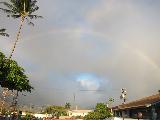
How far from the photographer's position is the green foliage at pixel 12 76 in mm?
32781

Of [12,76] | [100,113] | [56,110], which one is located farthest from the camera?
[56,110]

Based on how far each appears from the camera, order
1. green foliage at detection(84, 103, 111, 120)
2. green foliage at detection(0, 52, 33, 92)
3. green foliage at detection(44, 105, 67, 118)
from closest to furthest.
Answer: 1. green foliage at detection(0, 52, 33, 92)
2. green foliage at detection(84, 103, 111, 120)
3. green foliage at detection(44, 105, 67, 118)

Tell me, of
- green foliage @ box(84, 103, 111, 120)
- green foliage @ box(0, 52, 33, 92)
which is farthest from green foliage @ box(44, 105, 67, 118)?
green foliage @ box(0, 52, 33, 92)

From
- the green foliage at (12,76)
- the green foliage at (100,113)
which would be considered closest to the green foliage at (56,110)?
the green foliage at (100,113)

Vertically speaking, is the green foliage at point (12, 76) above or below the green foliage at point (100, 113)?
above

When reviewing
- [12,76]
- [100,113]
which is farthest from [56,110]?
[12,76]

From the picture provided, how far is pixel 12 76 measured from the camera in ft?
107

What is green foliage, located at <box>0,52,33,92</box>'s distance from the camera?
108 feet

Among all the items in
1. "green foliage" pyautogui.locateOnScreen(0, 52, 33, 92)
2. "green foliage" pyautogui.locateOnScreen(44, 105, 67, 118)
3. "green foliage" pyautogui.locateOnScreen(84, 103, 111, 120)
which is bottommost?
"green foliage" pyautogui.locateOnScreen(84, 103, 111, 120)

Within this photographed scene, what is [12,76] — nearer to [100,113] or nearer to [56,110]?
[100,113]

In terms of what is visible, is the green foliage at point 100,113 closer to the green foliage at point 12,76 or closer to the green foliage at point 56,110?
the green foliage at point 12,76

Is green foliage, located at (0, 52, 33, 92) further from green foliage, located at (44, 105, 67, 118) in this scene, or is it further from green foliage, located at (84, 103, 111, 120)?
green foliage, located at (44, 105, 67, 118)

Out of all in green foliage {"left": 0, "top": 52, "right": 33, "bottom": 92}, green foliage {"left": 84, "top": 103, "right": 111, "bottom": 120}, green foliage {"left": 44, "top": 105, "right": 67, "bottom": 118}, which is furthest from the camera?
green foliage {"left": 44, "top": 105, "right": 67, "bottom": 118}

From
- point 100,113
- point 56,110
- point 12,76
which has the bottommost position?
point 100,113
